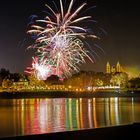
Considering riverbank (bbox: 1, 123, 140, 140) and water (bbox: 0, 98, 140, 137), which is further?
water (bbox: 0, 98, 140, 137)

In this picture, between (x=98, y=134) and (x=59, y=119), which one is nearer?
(x=98, y=134)

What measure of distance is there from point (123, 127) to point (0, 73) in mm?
152553

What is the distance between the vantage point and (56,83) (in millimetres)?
174875

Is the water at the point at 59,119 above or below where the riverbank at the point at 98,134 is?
below

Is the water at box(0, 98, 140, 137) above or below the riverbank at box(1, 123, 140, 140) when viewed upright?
below

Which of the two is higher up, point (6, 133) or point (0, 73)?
point (0, 73)

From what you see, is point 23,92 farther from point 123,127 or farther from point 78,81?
point 123,127

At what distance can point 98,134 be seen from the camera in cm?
1446

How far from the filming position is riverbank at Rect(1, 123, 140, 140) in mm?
13625

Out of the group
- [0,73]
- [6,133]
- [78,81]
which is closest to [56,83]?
[78,81]

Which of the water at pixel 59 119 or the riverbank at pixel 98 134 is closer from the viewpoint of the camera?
the riverbank at pixel 98 134

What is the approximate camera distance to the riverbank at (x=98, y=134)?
13.6 meters

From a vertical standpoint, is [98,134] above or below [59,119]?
above

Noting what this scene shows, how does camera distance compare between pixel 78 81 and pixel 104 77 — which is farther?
pixel 104 77
